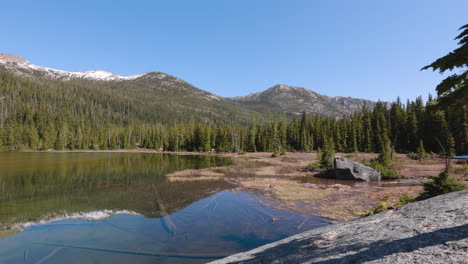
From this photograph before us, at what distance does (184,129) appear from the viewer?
128 metres

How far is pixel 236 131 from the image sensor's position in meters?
119

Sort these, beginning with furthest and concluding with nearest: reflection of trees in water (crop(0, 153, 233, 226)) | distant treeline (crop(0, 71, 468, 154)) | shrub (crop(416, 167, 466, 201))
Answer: distant treeline (crop(0, 71, 468, 154)) → reflection of trees in water (crop(0, 153, 233, 226)) → shrub (crop(416, 167, 466, 201))

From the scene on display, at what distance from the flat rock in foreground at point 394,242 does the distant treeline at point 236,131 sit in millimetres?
40593

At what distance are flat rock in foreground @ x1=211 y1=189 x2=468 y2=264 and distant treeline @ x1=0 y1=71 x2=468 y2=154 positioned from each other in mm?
40593

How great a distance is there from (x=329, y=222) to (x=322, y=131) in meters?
87.0

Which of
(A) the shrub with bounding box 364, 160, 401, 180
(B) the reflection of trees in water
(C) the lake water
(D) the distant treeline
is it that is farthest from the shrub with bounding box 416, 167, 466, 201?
(D) the distant treeline

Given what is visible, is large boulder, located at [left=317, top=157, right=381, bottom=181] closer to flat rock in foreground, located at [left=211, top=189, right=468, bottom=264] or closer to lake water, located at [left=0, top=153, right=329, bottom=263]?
lake water, located at [left=0, top=153, right=329, bottom=263]

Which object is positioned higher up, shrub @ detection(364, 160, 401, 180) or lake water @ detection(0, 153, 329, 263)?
shrub @ detection(364, 160, 401, 180)

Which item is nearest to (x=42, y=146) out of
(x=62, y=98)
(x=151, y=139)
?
(x=151, y=139)

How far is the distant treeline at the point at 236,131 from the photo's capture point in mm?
73562

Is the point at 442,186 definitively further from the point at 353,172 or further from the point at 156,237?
the point at 353,172

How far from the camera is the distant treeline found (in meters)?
73.6

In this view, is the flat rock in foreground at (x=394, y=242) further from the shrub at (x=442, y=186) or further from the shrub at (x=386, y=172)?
the shrub at (x=386, y=172)

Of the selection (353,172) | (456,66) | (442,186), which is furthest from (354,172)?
(456,66)
